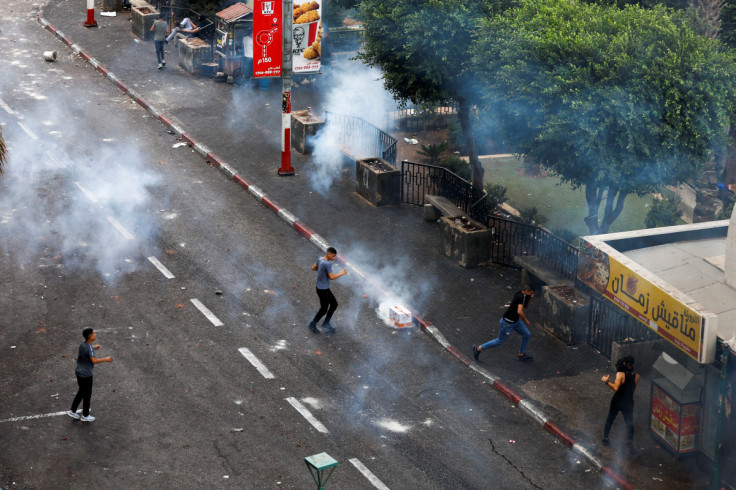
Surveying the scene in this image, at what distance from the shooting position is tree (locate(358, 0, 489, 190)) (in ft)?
80.0

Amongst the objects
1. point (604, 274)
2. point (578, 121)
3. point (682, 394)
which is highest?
point (578, 121)

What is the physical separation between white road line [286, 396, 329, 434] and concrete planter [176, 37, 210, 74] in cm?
1872

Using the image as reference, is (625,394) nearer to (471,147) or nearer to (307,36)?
(471,147)

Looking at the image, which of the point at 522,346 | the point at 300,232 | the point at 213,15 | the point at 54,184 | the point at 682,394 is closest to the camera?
the point at 682,394

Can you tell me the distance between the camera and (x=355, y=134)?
28516 mm

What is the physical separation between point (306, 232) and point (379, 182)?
8.47 ft

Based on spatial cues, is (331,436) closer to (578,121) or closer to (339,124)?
(578,121)

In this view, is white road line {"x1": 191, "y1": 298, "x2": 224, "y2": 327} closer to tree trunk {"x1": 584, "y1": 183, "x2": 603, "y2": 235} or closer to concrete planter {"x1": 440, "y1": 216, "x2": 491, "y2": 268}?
concrete planter {"x1": 440, "y1": 216, "x2": 491, "y2": 268}

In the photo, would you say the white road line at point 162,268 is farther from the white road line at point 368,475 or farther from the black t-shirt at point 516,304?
the white road line at point 368,475

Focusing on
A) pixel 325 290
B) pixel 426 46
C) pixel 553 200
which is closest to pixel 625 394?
pixel 325 290

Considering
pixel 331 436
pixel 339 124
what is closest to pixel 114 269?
pixel 331 436

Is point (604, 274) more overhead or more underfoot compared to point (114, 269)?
more overhead

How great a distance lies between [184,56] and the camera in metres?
33.5

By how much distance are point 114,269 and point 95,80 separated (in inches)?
522
